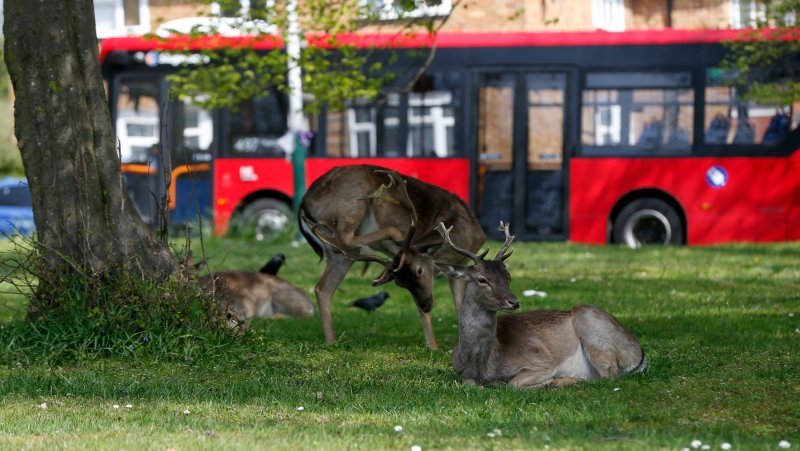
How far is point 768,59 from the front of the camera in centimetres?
2083

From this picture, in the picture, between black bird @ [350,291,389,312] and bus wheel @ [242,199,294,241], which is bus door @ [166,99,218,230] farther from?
black bird @ [350,291,389,312]

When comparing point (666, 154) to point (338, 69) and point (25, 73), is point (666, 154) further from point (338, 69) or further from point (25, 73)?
point (25, 73)

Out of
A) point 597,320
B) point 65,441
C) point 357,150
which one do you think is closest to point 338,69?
point 357,150

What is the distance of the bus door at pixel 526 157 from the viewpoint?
22688mm

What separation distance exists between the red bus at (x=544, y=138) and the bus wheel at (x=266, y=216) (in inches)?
1.1

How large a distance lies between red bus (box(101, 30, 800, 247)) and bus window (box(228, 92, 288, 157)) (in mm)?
25

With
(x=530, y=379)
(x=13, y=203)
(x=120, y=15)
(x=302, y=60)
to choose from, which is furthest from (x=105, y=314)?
(x=120, y=15)

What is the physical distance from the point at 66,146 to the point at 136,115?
537 inches

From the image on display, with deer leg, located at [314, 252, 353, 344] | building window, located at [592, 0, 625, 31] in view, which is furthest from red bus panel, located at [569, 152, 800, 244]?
deer leg, located at [314, 252, 353, 344]

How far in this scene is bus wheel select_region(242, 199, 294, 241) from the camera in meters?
23.1

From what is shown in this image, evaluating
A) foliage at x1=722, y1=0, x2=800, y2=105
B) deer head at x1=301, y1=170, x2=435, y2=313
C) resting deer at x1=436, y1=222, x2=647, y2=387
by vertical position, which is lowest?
resting deer at x1=436, y1=222, x2=647, y2=387

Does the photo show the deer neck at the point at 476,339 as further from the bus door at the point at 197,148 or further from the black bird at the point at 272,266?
the bus door at the point at 197,148

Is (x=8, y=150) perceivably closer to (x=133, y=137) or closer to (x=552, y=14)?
(x=552, y=14)

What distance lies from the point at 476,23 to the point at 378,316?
16.7 metres
